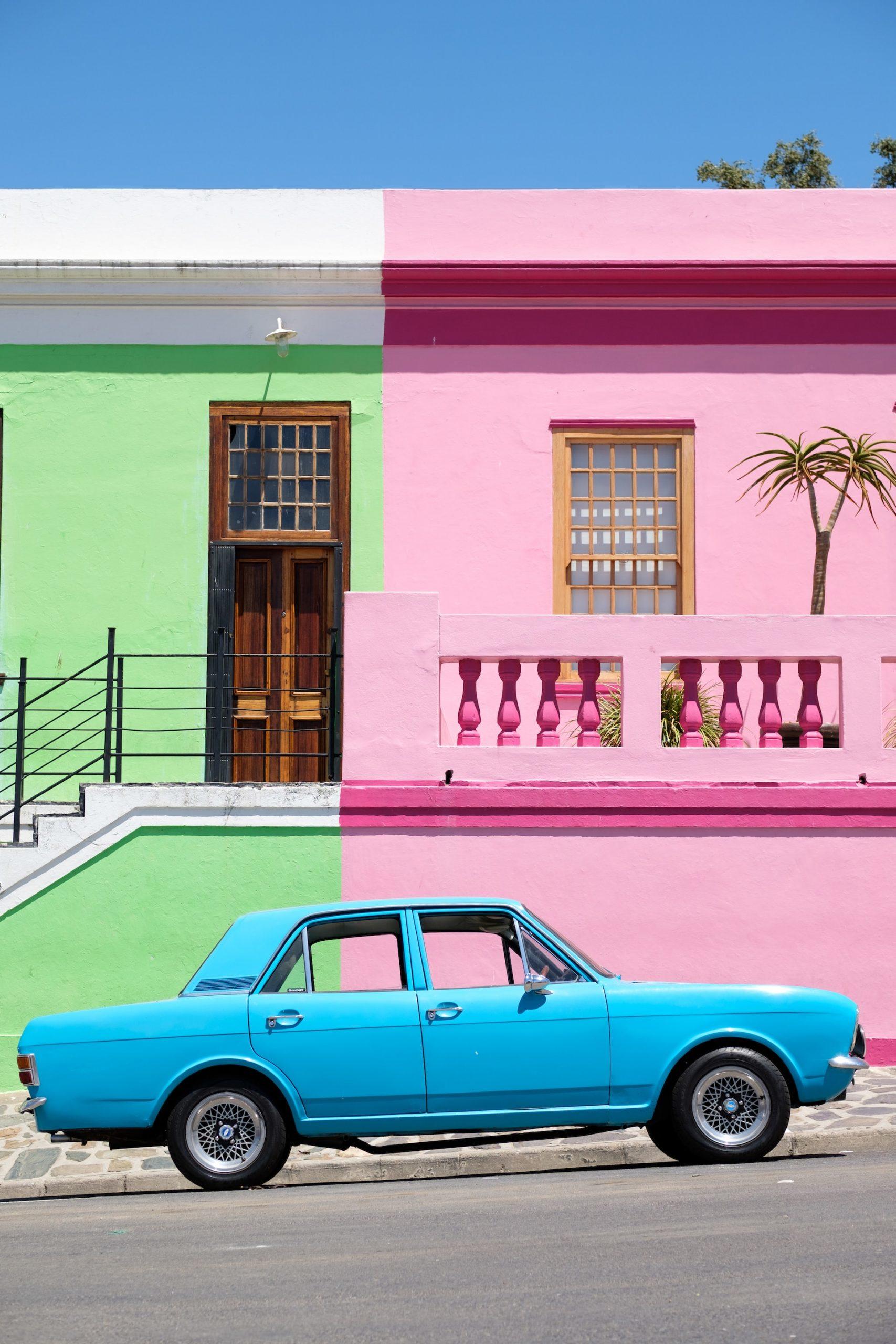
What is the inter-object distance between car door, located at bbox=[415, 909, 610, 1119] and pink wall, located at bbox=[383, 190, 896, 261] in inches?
318

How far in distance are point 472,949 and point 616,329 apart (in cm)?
744

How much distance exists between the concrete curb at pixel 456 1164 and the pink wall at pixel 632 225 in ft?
26.9

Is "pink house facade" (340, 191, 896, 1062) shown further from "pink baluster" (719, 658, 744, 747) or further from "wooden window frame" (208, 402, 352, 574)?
"pink baluster" (719, 658, 744, 747)

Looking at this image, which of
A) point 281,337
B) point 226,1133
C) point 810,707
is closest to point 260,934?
point 226,1133

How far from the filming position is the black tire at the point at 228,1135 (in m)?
7.51

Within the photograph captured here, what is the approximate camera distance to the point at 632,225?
13867mm

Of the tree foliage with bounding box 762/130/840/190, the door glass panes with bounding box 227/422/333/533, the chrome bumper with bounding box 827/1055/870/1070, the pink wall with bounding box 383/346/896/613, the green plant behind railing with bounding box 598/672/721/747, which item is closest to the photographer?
the chrome bumper with bounding box 827/1055/870/1070

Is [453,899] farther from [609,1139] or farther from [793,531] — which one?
[793,531]

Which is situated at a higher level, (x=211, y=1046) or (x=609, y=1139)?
(x=211, y=1046)

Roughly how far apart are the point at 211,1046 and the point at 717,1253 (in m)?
2.77

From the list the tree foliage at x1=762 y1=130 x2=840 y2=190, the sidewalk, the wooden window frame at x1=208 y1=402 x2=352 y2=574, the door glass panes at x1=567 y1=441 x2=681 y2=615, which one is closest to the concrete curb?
the sidewalk

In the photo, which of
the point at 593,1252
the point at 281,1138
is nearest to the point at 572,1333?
the point at 593,1252

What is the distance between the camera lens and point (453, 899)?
7934 mm

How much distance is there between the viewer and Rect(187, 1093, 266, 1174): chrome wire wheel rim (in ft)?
24.7
